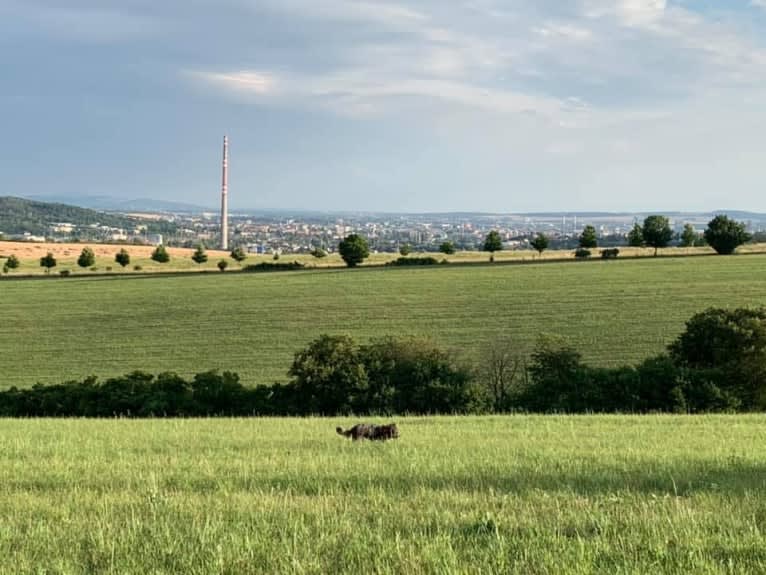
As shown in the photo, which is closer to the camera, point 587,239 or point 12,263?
point 12,263

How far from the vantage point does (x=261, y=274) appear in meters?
90.5

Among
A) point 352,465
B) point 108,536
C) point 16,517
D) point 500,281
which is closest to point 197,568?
point 108,536

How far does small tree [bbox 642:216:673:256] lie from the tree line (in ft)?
239

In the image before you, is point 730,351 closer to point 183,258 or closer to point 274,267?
point 274,267

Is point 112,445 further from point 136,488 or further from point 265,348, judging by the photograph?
point 265,348

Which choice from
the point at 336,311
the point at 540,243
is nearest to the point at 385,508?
the point at 336,311

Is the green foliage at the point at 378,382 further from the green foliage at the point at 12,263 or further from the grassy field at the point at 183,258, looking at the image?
the green foliage at the point at 12,263

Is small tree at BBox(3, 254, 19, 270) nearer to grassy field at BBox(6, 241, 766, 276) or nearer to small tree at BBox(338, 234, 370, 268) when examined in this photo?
grassy field at BBox(6, 241, 766, 276)

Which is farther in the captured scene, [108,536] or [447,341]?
[447,341]

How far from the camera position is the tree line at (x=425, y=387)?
28141 mm

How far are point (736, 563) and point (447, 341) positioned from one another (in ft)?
153

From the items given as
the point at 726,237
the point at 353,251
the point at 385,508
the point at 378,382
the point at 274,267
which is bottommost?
the point at 378,382

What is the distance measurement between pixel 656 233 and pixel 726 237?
350 inches

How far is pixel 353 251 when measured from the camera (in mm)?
100000
